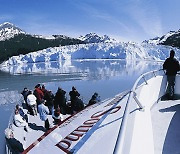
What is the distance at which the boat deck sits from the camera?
3.09 m

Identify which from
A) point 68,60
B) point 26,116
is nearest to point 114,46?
point 68,60

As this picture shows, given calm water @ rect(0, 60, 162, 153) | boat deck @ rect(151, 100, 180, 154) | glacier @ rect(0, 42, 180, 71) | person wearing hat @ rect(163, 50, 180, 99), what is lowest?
calm water @ rect(0, 60, 162, 153)

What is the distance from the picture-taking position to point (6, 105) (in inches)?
774

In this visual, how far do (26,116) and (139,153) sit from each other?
793 cm

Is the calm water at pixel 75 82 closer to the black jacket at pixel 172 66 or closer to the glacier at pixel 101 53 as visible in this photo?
the black jacket at pixel 172 66

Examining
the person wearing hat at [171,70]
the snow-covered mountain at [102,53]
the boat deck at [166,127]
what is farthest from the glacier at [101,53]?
the boat deck at [166,127]

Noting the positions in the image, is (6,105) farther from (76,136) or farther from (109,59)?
(109,59)

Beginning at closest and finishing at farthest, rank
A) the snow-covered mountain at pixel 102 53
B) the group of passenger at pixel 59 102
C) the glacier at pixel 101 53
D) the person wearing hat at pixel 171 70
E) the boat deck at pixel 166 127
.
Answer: the boat deck at pixel 166 127, the person wearing hat at pixel 171 70, the group of passenger at pixel 59 102, the glacier at pixel 101 53, the snow-covered mountain at pixel 102 53

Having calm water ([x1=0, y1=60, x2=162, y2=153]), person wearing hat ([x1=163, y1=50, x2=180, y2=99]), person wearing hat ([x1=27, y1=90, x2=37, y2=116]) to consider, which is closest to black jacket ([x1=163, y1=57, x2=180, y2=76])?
person wearing hat ([x1=163, y1=50, x2=180, y2=99])

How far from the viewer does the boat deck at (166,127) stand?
→ 122 inches

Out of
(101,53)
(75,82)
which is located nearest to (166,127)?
(75,82)

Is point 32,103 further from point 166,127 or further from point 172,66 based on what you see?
point 166,127

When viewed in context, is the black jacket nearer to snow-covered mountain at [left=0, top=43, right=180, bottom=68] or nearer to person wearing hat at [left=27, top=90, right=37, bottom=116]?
person wearing hat at [left=27, top=90, right=37, bottom=116]

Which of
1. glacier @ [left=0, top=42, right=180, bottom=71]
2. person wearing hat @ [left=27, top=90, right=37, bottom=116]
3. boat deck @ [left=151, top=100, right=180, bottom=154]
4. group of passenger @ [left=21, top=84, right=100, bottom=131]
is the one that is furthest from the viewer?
glacier @ [left=0, top=42, right=180, bottom=71]
